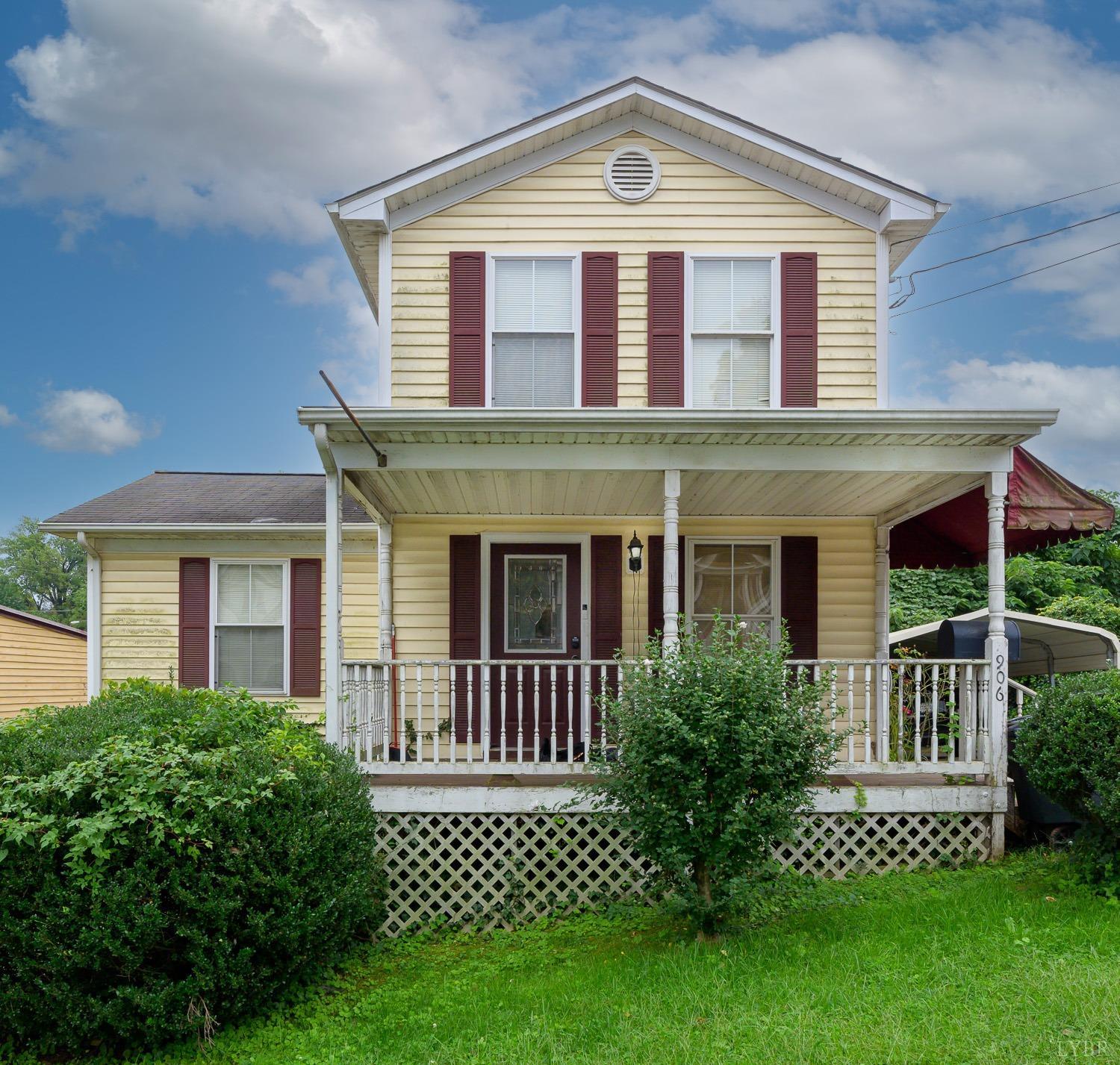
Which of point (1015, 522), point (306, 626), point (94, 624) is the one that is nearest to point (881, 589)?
point (1015, 522)

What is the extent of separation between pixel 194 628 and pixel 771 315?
7.26 meters

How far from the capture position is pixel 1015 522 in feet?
23.7

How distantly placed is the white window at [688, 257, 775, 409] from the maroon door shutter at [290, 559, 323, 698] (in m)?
4.84

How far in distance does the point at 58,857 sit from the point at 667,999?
10.9 feet

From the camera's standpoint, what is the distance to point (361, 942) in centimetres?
607

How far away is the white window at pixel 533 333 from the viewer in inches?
331

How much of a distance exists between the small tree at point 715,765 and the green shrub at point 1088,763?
5.34 feet

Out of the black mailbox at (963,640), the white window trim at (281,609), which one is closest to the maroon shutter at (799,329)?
the black mailbox at (963,640)

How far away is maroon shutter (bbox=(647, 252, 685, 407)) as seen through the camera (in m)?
8.42

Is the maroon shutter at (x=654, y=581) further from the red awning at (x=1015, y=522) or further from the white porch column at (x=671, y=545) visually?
the red awning at (x=1015, y=522)

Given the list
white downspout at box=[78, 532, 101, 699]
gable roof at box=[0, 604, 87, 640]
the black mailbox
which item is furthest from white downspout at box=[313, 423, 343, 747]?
gable roof at box=[0, 604, 87, 640]

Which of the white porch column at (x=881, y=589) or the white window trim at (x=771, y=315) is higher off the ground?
the white window trim at (x=771, y=315)

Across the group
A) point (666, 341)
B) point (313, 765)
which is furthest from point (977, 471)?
point (313, 765)

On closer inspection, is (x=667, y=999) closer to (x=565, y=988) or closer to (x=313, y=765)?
(x=565, y=988)
